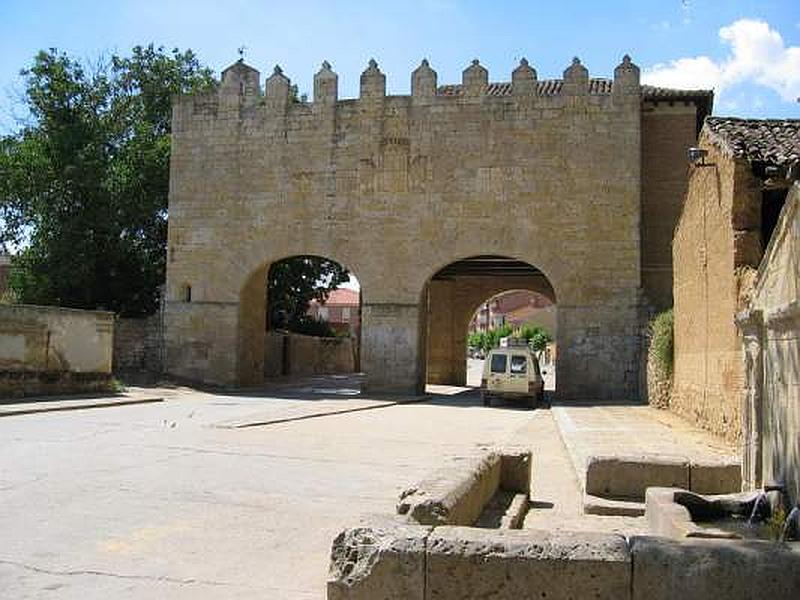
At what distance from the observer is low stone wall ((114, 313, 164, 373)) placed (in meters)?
27.1

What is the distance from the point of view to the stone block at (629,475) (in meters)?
7.61

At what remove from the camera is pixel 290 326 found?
127ft

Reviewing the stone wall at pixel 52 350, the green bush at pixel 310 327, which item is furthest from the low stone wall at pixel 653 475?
the green bush at pixel 310 327

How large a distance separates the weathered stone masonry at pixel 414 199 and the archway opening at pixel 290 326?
31 centimetres

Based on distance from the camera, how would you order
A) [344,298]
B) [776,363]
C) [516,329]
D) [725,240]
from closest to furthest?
[776,363], [725,240], [516,329], [344,298]

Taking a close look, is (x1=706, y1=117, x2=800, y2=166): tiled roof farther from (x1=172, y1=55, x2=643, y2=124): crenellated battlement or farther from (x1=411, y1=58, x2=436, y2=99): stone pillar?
(x1=411, y1=58, x2=436, y2=99): stone pillar

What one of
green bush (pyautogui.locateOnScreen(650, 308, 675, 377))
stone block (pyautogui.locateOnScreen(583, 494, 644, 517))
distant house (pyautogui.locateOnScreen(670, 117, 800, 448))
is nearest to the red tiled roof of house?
green bush (pyautogui.locateOnScreen(650, 308, 675, 377))

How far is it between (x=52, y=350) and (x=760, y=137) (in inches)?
619

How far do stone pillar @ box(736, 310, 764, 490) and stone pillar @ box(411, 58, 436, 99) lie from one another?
1890 centimetres

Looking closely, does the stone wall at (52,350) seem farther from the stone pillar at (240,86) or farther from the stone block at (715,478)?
the stone block at (715,478)

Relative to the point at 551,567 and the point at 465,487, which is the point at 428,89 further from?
the point at 551,567

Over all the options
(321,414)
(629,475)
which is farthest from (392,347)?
(629,475)

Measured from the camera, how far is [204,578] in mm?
4898

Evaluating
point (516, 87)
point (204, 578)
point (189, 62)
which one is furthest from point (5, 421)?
point (189, 62)
